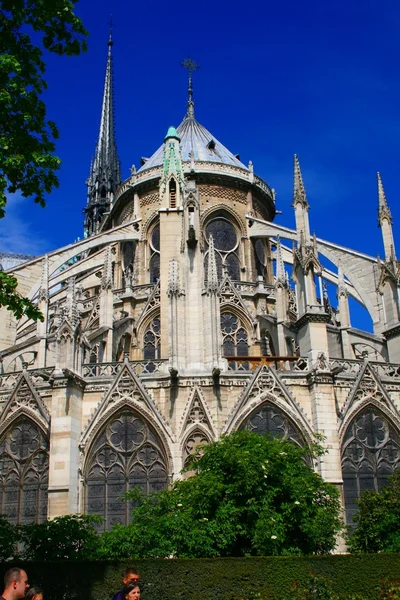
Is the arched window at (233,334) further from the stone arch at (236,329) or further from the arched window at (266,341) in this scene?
the arched window at (266,341)

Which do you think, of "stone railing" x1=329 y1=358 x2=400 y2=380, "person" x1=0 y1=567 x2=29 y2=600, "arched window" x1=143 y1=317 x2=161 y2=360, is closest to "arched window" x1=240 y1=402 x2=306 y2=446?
"stone railing" x1=329 y1=358 x2=400 y2=380

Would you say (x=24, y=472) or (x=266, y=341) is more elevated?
(x=266, y=341)

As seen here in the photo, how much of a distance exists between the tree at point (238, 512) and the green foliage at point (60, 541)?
16.6 inches

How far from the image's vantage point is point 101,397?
22.3 m

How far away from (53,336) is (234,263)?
13.1 metres

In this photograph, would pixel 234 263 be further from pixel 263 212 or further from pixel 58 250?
pixel 58 250

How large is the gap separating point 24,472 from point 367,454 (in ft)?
35.8

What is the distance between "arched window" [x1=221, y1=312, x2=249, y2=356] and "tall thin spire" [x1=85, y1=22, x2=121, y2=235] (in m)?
46.7

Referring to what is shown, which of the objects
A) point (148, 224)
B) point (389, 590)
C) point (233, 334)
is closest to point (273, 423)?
→ point (389, 590)

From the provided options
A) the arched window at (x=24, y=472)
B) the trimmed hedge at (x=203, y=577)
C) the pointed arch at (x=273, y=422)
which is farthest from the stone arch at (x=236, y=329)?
the trimmed hedge at (x=203, y=577)

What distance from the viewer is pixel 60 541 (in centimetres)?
1709

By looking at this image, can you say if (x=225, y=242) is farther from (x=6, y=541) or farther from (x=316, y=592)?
(x=316, y=592)

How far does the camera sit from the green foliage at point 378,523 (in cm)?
1807

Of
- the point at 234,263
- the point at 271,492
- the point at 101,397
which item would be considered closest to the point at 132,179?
the point at 234,263
